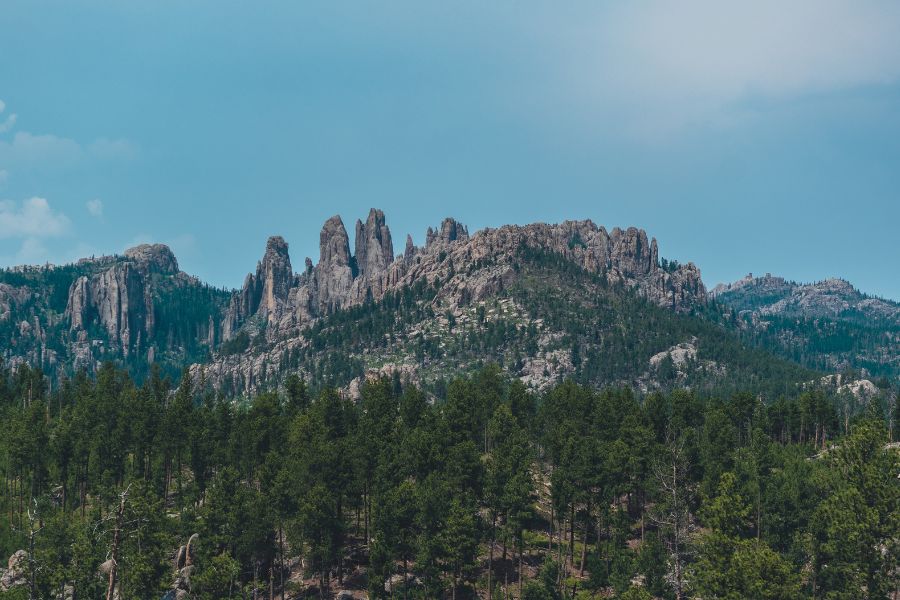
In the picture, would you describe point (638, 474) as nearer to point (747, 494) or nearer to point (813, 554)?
point (747, 494)

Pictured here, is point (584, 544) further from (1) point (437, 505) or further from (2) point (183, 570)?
(2) point (183, 570)

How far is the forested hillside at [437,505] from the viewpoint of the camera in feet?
185

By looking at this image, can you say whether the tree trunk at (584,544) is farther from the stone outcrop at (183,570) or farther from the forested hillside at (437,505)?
the stone outcrop at (183,570)

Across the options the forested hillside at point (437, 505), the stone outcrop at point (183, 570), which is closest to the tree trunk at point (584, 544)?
the forested hillside at point (437, 505)

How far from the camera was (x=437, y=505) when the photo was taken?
72125mm

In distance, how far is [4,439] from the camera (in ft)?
366

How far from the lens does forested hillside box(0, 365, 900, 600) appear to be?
56.3 m

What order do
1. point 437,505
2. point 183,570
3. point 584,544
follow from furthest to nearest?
point 584,544
point 183,570
point 437,505

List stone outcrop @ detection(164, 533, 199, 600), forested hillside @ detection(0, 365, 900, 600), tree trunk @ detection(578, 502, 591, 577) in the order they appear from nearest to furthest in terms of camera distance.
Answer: forested hillside @ detection(0, 365, 900, 600) → stone outcrop @ detection(164, 533, 199, 600) → tree trunk @ detection(578, 502, 591, 577)

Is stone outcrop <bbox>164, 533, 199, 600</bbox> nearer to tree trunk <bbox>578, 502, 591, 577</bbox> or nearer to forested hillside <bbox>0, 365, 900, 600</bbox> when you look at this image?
forested hillside <bbox>0, 365, 900, 600</bbox>

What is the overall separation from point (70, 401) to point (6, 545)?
209ft

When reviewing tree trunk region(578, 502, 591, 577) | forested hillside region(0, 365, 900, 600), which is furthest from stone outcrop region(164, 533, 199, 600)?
tree trunk region(578, 502, 591, 577)

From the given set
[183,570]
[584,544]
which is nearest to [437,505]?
[584,544]

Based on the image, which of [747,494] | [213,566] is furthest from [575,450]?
[213,566]
